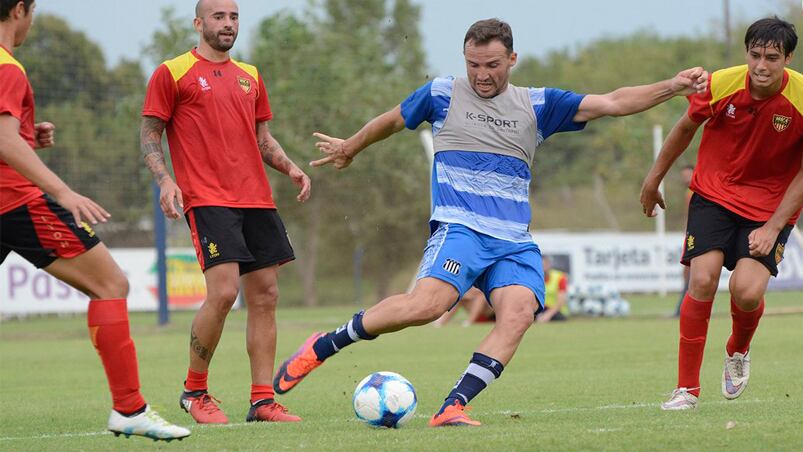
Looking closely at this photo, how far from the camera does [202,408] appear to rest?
24.6ft

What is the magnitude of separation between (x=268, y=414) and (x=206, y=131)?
5.91 feet

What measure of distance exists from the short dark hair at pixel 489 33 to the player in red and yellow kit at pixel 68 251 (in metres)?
2.40

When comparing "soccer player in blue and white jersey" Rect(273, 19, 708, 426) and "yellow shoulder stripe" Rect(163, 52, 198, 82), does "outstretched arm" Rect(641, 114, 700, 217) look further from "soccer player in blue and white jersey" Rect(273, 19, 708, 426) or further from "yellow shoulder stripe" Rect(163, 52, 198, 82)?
"yellow shoulder stripe" Rect(163, 52, 198, 82)

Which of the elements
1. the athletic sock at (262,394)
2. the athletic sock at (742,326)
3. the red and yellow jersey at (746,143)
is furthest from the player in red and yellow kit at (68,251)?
the athletic sock at (742,326)

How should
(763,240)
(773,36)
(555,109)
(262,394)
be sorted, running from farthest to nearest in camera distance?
1. (262,394)
2. (763,240)
3. (555,109)
4. (773,36)

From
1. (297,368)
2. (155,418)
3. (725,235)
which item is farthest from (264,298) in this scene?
(725,235)

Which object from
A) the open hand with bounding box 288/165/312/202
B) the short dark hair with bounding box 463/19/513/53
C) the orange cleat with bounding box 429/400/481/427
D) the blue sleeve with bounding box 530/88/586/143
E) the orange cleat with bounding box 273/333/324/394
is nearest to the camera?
the orange cleat with bounding box 429/400/481/427

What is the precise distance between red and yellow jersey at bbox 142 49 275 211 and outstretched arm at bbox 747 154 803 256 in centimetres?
304

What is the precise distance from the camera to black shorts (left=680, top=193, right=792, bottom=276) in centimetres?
733

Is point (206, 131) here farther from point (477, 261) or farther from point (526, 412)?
point (526, 412)

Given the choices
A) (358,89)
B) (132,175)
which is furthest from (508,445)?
(358,89)

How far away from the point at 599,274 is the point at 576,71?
49308mm

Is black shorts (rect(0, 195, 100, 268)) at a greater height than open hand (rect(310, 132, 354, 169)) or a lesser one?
lesser

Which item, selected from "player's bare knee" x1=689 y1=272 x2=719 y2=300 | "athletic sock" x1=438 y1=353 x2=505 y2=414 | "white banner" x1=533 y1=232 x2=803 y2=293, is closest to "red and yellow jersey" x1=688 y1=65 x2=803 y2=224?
"player's bare knee" x1=689 y1=272 x2=719 y2=300
